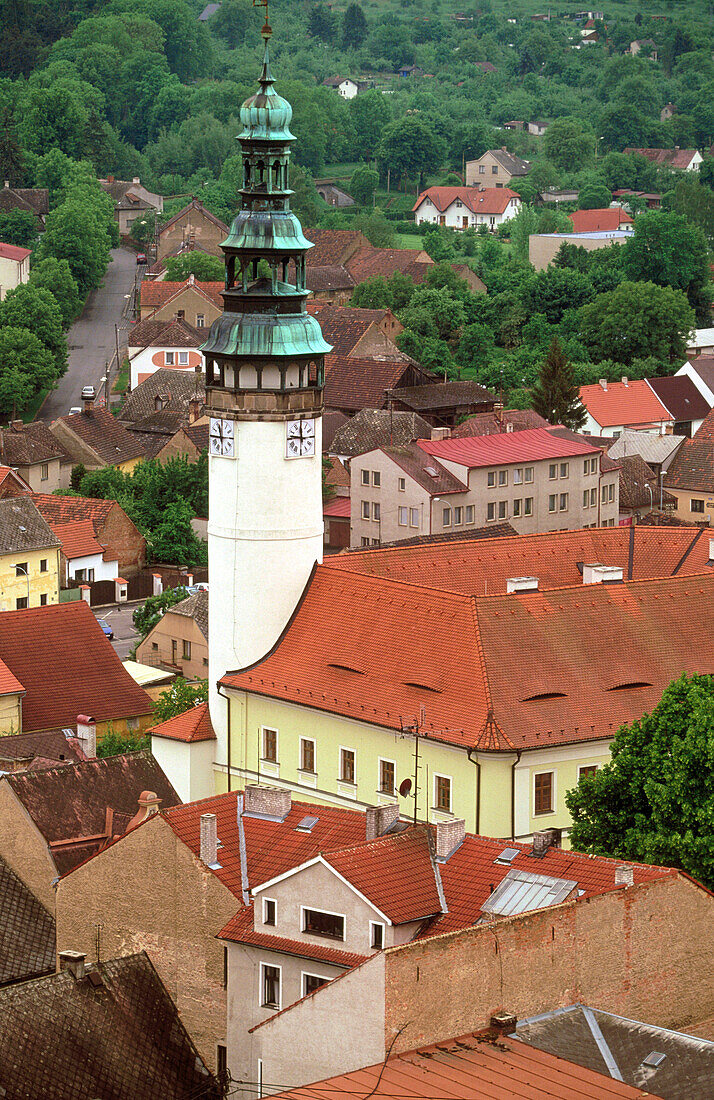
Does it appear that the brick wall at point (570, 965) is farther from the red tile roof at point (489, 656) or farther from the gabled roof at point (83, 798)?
the gabled roof at point (83, 798)

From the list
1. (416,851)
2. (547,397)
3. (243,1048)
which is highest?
(547,397)

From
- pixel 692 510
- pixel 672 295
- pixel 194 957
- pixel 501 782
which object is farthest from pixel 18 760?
pixel 672 295

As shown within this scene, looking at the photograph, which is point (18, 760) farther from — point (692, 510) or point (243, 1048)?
point (692, 510)

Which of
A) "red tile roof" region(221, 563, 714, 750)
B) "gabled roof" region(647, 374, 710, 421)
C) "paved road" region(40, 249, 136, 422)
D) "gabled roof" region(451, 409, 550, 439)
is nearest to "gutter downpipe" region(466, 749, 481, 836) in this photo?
"red tile roof" region(221, 563, 714, 750)

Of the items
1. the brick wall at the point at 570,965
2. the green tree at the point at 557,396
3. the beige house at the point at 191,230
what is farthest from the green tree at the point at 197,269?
the brick wall at the point at 570,965

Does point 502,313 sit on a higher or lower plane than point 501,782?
higher
